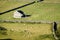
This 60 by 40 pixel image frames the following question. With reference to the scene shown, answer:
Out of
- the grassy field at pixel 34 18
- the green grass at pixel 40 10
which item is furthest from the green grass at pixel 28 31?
the green grass at pixel 40 10

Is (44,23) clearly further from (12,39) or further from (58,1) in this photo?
(58,1)

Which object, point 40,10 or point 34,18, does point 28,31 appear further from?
point 40,10

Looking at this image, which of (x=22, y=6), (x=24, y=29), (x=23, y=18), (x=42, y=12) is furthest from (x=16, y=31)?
(x=22, y=6)

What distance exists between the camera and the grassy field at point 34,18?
12.3m

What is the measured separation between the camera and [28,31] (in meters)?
13.0

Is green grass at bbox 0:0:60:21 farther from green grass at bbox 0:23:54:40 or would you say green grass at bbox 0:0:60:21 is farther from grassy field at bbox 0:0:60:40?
green grass at bbox 0:23:54:40

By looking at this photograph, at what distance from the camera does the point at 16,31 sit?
13.0 metres

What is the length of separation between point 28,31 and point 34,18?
262 centimetres

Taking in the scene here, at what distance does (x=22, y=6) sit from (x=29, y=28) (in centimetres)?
550

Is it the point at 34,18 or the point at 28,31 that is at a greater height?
the point at 34,18

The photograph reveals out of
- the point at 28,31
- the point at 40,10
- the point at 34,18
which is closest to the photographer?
the point at 28,31

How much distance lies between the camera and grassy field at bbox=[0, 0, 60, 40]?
40.5ft

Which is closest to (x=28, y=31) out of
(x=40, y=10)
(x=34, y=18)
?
(x=34, y=18)

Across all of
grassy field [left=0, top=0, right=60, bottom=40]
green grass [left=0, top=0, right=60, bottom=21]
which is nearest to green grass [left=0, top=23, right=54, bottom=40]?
grassy field [left=0, top=0, right=60, bottom=40]
